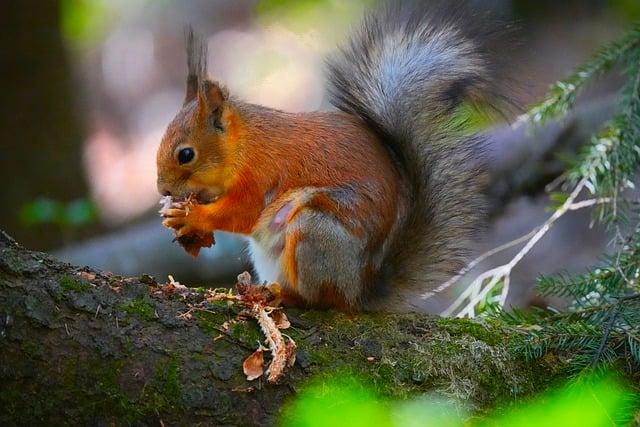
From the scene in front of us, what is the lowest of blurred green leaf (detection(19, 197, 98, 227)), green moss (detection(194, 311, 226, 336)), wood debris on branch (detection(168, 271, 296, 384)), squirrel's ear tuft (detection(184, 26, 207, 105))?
blurred green leaf (detection(19, 197, 98, 227))

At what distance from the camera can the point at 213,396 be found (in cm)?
144

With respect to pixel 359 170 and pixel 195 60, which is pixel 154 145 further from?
pixel 359 170

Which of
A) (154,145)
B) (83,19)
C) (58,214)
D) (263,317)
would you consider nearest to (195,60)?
(263,317)

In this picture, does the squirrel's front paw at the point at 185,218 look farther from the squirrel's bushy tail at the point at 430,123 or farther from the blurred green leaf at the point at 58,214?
the blurred green leaf at the point at 58,214

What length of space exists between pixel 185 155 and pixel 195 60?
0.29m

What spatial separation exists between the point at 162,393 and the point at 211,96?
1.03m

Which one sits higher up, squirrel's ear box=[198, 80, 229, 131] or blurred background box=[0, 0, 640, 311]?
squirrel's ear box=[198, 80, 229, 131]

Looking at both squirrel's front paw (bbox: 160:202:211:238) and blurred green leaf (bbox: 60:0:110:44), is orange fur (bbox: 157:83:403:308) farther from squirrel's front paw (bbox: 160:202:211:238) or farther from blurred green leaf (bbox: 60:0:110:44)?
blurred green leaf (bbox: 60:0:110:44)

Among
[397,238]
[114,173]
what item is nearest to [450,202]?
[397,238]

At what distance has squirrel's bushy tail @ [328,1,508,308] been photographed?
2.04 m

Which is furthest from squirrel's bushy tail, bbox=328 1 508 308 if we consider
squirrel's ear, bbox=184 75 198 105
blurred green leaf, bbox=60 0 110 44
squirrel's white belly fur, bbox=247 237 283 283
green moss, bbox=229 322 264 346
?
blurred green leaf, bbox=60 0 110 44

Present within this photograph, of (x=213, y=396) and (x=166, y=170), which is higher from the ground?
(x=166, y=170)

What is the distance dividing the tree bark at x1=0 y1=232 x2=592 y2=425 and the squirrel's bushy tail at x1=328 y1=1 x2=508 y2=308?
319mm

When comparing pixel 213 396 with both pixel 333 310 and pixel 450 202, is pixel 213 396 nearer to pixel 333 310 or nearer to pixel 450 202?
pixel 333 310
